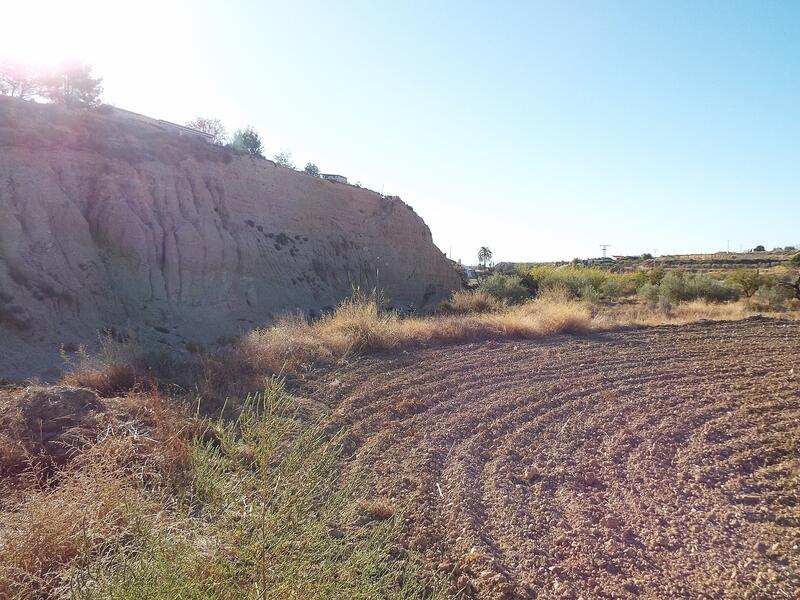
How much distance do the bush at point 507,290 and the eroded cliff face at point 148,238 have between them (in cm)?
443

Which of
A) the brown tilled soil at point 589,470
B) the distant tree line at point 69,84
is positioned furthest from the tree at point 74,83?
the brown tilled soil at point 589,470

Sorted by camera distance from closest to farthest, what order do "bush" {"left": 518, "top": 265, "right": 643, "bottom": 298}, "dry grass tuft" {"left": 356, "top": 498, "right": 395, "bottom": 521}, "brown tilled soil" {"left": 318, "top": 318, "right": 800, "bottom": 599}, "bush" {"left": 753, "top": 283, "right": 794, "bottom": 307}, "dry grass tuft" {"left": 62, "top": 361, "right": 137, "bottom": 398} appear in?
"brown tilled soil" {"left": 318, "top": 318, "right": 800, "bottom": 599} < "dry grass tuft" {"left": 356, "top": 498, "right": 395, "bottom": 521} < "dry grass tuft" {"left": 62, "top": 361, "right": 137, "bottom": 398} < "bush" {"left": 753, "top": 283, "right": 794, "bottom": 307} < "bush" {"left": 518, "top": 265, "right": 643, "bottom": 298}

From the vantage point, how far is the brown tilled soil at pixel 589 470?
3447 mm

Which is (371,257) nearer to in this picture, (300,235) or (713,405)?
(300,235)

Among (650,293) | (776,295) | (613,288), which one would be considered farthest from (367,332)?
(613,288)

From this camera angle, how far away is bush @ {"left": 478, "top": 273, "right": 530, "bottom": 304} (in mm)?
22062

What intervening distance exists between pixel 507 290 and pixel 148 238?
580 inches

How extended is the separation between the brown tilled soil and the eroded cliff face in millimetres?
9842

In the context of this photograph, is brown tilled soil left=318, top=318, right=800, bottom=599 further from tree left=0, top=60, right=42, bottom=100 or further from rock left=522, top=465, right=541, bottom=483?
tree left=0, top=60, right=42, bottom=100

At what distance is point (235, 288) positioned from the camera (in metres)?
19.7

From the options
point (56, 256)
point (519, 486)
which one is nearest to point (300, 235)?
point (56, 256)

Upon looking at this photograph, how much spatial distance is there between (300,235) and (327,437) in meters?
19.2

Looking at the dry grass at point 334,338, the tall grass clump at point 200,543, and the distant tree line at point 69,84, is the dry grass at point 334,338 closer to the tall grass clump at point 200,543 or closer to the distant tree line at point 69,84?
the tall grass clump at point 200,543

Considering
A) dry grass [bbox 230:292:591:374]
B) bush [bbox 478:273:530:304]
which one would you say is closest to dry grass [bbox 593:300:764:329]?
dry grass [bbox 230:292:591:374]
